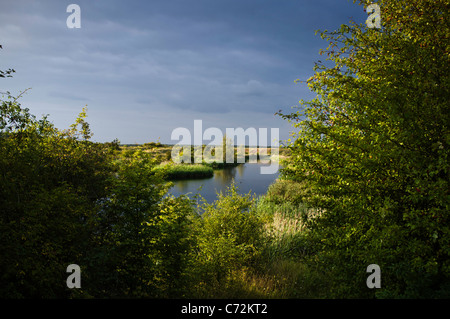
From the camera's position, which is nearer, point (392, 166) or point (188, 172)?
point (392, 166)

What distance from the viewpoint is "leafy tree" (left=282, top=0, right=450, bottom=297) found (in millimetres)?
3594

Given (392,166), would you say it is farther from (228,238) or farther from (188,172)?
(188,172)

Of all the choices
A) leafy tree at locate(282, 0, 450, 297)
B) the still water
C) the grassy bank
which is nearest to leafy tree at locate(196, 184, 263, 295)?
leafy tree at locate(282, 0, 450, 297)

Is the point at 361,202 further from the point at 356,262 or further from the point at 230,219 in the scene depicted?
the point at 230,219

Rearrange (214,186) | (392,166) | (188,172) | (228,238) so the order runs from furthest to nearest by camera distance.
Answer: (188,172) → (214,186) → (228,238) → (392,166)

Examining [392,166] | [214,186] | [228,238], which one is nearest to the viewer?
[392,166]

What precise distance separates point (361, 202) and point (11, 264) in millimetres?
4974

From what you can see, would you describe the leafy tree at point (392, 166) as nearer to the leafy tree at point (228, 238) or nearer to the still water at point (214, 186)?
the leafy tree at point (228, 238)

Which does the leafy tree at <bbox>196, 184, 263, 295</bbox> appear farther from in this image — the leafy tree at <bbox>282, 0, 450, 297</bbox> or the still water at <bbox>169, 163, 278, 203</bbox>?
the still water at <bbox>169, 163, 278, 203</bbox>

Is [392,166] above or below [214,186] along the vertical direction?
above

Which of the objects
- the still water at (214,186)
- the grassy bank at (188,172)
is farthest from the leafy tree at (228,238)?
the grassy bank at (188,172)

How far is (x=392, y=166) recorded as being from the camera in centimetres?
421

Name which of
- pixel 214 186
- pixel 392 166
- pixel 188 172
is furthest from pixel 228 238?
pixel 188 172

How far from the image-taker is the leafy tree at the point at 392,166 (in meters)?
3.59
